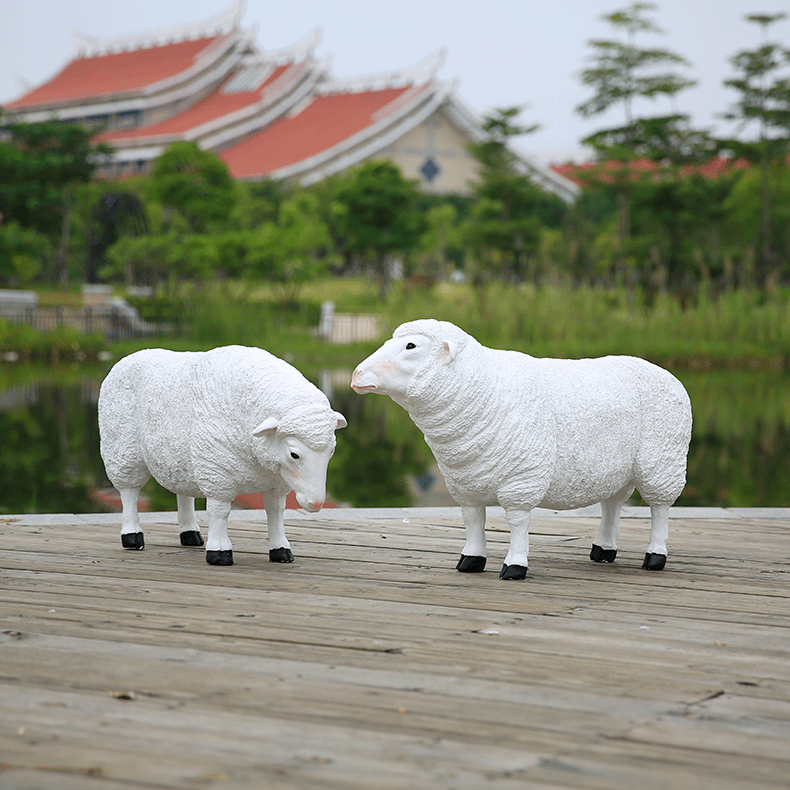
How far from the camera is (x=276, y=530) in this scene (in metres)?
4.54

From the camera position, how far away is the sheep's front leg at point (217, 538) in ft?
14.5

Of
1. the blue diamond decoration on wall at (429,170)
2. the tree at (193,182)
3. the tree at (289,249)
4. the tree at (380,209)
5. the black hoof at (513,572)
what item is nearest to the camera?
the black hoof at (513,572)

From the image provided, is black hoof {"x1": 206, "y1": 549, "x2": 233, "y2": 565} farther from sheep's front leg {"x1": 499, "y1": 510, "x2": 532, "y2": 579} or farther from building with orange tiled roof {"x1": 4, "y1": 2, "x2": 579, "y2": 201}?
building with orange tiled roof {"x1": 4, "y1": 2, "x2": 579, "y2": 201}

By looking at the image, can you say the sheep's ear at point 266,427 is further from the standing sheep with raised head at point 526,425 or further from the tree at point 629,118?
the tree at point 629,118

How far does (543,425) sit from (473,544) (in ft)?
1.84

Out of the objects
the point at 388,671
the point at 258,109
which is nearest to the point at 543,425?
the point at 388,671

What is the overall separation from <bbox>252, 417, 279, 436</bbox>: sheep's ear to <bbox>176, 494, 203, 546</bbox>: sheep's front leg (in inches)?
38.4

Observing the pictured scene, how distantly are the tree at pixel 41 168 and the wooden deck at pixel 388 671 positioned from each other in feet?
83.6

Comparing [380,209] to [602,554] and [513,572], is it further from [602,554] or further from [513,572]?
[513,572]

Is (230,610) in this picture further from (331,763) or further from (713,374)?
(713,374)

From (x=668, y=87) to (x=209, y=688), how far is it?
86.1 feet

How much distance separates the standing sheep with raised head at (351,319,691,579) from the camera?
410 cm

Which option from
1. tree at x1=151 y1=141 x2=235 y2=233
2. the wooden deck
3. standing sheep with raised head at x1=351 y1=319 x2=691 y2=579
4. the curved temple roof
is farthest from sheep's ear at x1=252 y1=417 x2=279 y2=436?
the curved temple roof

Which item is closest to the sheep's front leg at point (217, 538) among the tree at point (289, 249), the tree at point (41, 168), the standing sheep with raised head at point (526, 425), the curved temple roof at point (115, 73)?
the standing sheep with raised head at point (526, 425)
